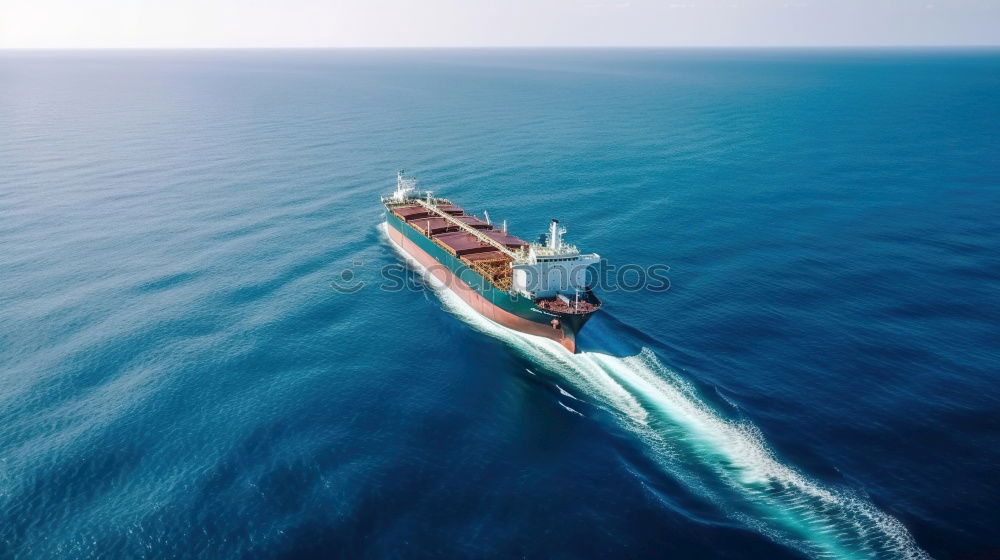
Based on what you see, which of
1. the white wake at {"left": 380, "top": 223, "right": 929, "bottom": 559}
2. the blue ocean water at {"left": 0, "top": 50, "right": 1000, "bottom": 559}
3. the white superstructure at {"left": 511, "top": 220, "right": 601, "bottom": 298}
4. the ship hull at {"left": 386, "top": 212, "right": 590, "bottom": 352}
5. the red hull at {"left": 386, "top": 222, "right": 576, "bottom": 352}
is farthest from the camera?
the white superstructure at {"left": 511, "top": 220, "right": 601, "bottom": 298}

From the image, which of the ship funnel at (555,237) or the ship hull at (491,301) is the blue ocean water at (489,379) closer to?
the ship hull at (491,301)

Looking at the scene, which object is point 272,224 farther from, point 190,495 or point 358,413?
point 190,495

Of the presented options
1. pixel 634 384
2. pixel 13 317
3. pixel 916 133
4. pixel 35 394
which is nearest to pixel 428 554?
pixel 634 384

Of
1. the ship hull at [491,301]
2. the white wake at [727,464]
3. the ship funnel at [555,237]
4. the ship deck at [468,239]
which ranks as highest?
the ship funnel at [555,237]

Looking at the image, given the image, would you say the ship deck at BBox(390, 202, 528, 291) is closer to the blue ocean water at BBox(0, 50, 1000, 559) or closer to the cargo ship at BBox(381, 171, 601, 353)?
the cargo ship at BBox(381, 171, 601, 353)

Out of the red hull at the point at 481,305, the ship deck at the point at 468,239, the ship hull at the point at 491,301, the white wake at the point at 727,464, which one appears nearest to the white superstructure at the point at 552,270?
the ship hull at the point at 491,301

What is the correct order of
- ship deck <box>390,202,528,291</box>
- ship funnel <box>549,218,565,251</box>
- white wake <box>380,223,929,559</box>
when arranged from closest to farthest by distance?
1. white wake <box>380,223,929,559</box>
2. ship funnel <box>549,218,565,251</box>
3. ship deck <box>390,202,528,291</box>

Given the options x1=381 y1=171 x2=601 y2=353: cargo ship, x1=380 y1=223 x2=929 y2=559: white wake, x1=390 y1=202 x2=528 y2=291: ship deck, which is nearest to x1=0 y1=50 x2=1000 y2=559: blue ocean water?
x1=380 y1=223 x2=929 y2=559: white wake
